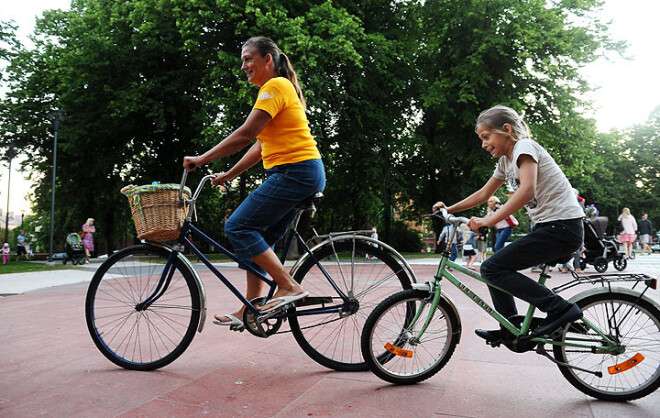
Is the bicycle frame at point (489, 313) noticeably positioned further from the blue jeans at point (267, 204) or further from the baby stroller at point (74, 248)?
the baby stroller at point (74, 248)

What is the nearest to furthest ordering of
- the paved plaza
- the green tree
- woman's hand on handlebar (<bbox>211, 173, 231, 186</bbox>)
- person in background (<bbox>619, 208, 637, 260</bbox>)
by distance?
the paved plaza → woman's hand on handlebar (<bbox>211, 173, 231, 186</bbox>) → person in background (<bbox>619, 208, 637, 260</bbox>) → the green tree

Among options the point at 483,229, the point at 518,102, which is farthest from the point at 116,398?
the point at 518,102

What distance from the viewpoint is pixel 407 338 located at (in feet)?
10.3

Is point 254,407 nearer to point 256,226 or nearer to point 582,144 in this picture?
point 256,226

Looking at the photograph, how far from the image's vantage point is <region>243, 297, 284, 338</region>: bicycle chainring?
3.24 meters

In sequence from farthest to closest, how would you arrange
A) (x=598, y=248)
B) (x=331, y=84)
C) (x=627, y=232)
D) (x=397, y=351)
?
(x=627, y=232), (x=331, y=84), (x=598, y=248), (x=397, y=351)

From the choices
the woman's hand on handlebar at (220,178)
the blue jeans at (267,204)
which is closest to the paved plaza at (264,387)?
the blue jeans at (267,204)

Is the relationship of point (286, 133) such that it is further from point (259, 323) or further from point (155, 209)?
point (259, 323)

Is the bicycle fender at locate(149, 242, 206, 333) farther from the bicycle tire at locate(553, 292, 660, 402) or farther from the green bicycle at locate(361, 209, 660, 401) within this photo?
the bicycle tire at locate(553, 292, 660, 402)

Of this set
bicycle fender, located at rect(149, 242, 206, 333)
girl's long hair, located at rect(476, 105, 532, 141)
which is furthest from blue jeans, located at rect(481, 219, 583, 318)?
bicycle fender, located at rect(149, 242, 206, 333)

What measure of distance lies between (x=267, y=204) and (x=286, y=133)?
1.58 feet

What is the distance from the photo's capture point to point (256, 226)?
127 inches

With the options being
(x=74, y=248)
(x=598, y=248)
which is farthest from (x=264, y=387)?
(x=74, y=248)

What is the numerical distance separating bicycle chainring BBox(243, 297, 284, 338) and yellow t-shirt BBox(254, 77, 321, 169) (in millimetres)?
925
